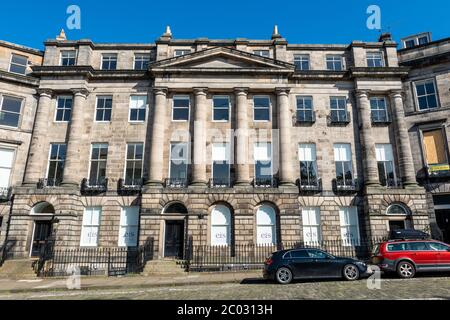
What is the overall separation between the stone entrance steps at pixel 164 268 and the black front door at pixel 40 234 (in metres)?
8.92

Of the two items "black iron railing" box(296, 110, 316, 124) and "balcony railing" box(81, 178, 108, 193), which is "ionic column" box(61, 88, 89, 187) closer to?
"balcony railing" box(81, 178, 108, 193)

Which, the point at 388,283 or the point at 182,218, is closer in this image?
the point at 388,283

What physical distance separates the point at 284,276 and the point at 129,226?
1385cm

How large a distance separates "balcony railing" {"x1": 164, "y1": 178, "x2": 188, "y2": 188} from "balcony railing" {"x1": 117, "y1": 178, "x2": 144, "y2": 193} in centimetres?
202

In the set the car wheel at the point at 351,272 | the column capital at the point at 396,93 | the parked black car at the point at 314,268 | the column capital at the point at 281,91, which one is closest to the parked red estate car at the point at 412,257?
the parked black car at the point at 314,268

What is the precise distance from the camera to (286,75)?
25.8 metres

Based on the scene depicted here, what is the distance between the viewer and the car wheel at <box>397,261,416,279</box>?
44.6ft

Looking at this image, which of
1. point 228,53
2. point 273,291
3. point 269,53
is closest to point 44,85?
point 228,53

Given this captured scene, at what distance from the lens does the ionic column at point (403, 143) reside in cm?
2395

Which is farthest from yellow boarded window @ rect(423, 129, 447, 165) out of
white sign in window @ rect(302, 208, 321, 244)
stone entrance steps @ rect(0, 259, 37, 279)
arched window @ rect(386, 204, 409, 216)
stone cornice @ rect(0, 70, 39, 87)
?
stone cornice @ rect(0, 70, 39, 87)

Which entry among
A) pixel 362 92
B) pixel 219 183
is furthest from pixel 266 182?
pixel 362 92

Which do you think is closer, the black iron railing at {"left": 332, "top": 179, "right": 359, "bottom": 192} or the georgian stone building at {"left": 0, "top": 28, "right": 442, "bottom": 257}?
the georgian stone building at {"left": 0, "top": 28, "right": 442, "bottom": 257}

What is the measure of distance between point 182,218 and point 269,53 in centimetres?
1630

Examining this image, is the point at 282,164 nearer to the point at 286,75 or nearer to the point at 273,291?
the point at 286,75
